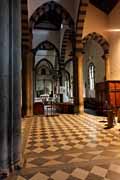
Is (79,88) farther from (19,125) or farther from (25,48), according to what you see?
(19,125)

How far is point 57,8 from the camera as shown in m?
12.4

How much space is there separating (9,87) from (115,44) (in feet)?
36.0

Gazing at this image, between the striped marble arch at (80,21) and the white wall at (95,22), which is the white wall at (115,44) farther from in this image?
the striped marble arch at (80,21)

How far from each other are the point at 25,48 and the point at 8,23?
29.6 ft

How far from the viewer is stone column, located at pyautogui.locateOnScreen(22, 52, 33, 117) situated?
38.3 feet

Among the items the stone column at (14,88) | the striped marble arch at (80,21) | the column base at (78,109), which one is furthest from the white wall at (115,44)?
the stone column at (14,88)

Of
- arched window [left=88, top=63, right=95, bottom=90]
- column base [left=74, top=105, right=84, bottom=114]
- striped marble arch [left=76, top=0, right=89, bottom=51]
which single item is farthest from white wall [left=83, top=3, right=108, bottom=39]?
column base [left=74, top=105, right=84, bottom=114]

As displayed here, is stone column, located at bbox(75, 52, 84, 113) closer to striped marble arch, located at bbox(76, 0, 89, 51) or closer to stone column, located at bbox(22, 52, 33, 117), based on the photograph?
striped marble arch, located at bbox(76, 0, 89, 51)

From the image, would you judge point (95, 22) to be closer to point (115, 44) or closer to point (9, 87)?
point (115, 44)

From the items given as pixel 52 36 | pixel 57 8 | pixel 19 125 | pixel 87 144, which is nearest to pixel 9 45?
pixel 19 125

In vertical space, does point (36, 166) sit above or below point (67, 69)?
below

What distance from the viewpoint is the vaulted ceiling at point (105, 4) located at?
12688mm

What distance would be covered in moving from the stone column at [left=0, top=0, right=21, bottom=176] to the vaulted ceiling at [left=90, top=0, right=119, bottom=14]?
10.8 metres

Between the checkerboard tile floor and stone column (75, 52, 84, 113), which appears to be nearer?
the checkerboard tile floor
